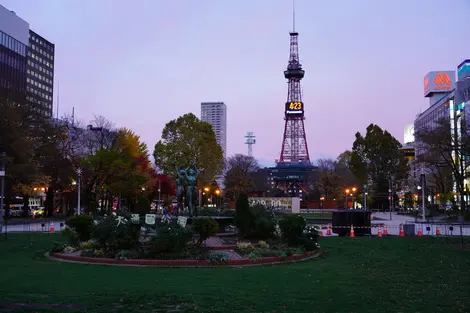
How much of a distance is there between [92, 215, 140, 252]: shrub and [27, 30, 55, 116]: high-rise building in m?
140

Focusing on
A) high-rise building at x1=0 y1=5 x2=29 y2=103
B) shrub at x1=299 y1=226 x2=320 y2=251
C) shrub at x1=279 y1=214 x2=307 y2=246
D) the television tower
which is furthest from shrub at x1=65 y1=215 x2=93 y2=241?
the television tower

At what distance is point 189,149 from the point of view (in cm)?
6588

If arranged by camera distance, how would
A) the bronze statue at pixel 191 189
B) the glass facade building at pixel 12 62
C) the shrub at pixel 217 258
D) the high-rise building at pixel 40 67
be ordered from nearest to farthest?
1. the shrub at pixel 217 258
2. the bronze statue at pixel 191 189
3. the glass facade building at pixel 12 62
4. the high-rise building at pixel 40 67

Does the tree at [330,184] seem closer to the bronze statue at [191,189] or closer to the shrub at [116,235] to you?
the bronze statue at [191,189]

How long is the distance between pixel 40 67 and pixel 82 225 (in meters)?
148

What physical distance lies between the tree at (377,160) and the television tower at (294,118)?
51817 millimetres

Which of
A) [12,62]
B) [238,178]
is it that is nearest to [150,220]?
[238,178]

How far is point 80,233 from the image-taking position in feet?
69.3

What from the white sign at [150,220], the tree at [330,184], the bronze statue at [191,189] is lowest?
the white sign at [150,220]

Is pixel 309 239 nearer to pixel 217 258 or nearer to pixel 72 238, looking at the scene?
pixel 217 258

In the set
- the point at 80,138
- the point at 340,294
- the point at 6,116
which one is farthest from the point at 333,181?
the point at 340,294

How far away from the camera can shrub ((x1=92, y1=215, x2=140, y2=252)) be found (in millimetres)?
17609

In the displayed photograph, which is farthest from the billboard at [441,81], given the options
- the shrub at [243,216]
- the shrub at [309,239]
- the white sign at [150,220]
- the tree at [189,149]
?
the white sign at [150,220]

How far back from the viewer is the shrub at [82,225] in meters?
20.9
